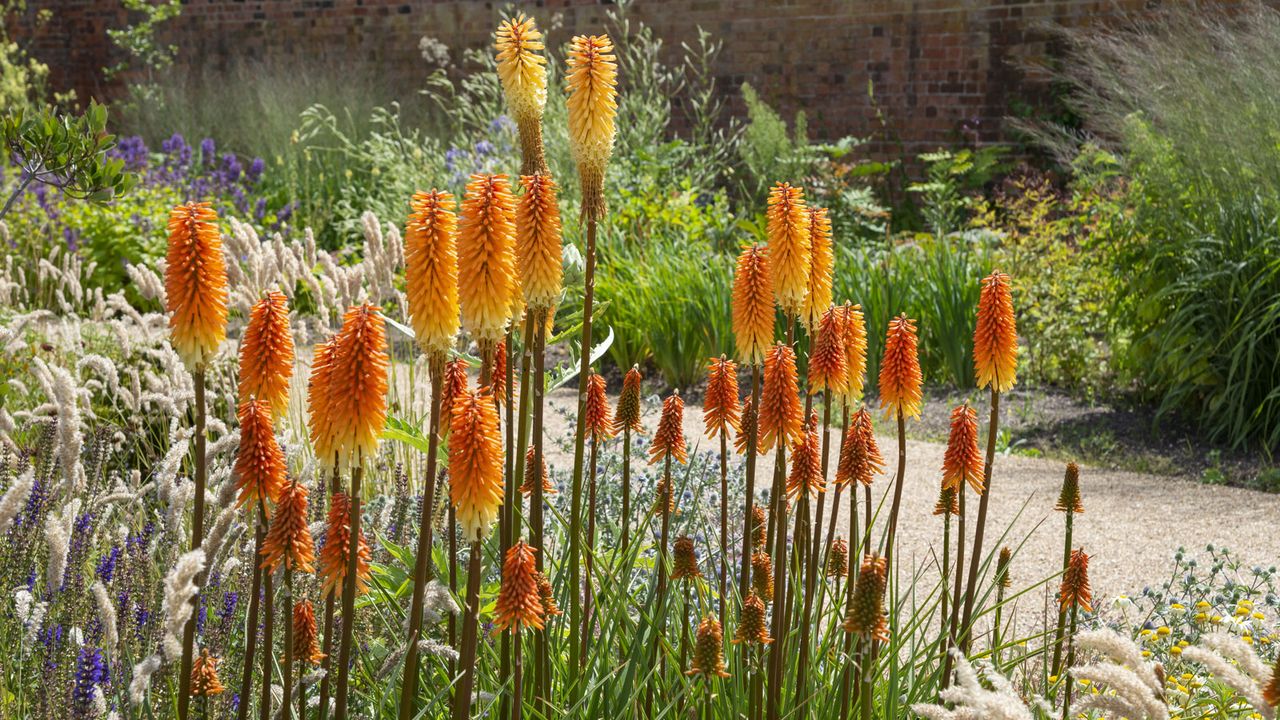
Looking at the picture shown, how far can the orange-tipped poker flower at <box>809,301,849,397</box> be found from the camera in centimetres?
241

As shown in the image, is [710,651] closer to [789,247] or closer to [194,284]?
[789,247]

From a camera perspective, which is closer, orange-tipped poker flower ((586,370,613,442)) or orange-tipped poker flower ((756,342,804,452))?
orange-tipped poker flower ((756,342,804,452))

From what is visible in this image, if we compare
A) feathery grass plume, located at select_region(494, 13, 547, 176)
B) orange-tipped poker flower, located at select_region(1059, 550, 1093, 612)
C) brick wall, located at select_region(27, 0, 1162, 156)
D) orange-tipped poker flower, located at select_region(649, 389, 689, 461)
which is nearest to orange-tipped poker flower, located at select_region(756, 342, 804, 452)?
orange-tipped poker flower, located at select_region(649, 389, 689, 461)

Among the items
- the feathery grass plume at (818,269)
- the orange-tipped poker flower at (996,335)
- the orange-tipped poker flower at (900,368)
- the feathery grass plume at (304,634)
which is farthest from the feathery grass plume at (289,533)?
the orange-tipped poker flower at (996,335)

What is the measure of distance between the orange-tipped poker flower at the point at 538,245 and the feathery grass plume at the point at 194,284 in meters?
0.42

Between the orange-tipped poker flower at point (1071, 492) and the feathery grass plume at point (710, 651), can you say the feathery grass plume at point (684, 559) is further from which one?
the orange-tipped poker flower at point (1071, 492)

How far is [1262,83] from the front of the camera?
7.04 m

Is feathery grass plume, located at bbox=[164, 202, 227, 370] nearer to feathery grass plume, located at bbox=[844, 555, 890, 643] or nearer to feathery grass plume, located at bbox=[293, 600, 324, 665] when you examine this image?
feathery grass plume, located at bbox=[293, 600, 324, 665]

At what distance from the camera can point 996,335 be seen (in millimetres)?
2396

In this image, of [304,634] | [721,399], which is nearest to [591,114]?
[721,399]

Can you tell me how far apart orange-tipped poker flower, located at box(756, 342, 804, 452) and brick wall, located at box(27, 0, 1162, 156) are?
9.07m

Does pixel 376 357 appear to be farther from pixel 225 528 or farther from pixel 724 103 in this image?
pixel 724 103

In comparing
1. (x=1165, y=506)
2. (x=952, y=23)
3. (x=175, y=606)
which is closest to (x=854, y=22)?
(x=952, y=23)

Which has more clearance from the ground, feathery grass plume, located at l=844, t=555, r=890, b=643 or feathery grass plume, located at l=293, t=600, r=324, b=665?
feathery grass plume, located at l=844, t=555, r=890, b=643
